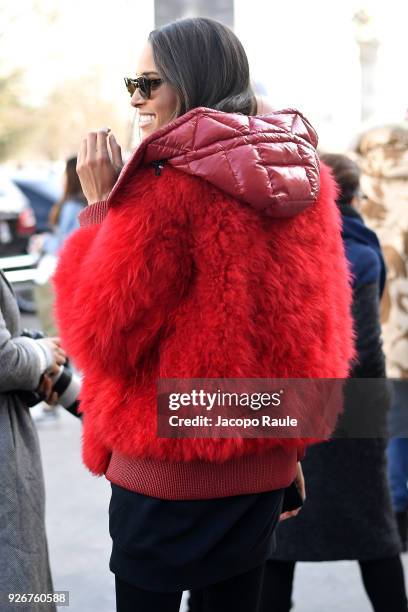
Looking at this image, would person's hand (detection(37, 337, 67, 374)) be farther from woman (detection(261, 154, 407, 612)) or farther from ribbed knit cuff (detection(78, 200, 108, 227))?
woman (detection(261, 154, 407, 612))

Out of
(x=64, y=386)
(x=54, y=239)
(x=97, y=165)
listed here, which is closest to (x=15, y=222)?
(x=54, y=239)

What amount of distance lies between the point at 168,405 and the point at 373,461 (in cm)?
149

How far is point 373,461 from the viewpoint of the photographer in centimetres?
330

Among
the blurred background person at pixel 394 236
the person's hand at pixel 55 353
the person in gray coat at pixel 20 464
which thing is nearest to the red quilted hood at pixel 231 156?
the person in gray coat at pixel 20 464

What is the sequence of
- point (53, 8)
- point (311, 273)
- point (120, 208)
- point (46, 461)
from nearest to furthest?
point (120, 208) → point (311, 273) → point (46, 461) → point (53, 8)

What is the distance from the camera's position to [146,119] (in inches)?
83.7

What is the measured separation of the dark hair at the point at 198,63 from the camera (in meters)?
2.07

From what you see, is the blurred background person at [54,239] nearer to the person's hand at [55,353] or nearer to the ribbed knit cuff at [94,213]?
the person's hand at [55,353]

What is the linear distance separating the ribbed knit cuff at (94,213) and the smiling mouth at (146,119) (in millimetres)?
200

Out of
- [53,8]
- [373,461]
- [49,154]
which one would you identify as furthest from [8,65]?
[373,461]

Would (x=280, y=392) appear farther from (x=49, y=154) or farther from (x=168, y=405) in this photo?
(x=49, y=154)

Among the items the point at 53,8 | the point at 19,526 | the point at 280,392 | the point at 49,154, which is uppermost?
the point at 280,392

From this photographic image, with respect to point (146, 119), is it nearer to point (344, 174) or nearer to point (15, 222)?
point (344, 174)

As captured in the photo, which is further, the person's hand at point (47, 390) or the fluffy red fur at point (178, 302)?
the person's hand at point (47, 390)
